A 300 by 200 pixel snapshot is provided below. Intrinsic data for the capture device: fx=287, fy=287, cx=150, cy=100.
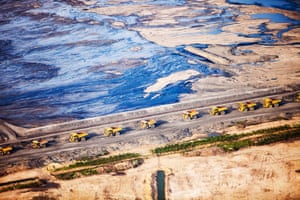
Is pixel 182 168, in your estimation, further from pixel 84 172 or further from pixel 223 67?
pixel 223 67

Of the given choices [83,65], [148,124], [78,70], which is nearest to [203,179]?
[148,124]

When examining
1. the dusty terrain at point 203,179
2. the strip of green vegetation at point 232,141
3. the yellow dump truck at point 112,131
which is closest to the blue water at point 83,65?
the yellow dump truck at point 112,131

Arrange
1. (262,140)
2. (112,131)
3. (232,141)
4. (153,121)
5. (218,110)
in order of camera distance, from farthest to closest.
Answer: (218,110) → (153,121) → (112,131) → (232,141) → (262,140)

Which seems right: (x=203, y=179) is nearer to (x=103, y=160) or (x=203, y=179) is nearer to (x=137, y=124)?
(x=103, y=160)

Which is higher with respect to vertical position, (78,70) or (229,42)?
(229,42)

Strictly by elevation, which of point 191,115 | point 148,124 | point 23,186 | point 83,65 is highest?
point 83,65

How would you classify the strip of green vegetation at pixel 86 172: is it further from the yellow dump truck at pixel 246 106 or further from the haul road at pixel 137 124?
the yellow dump truck at pixel 246 106
